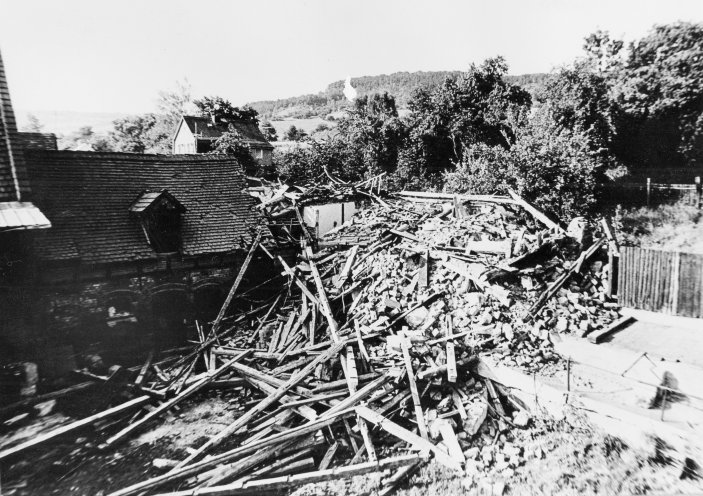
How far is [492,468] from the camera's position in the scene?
8.64 m

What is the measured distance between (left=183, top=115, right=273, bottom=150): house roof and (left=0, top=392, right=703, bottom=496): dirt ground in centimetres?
3936

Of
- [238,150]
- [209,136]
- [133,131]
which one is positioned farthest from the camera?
[133,131]

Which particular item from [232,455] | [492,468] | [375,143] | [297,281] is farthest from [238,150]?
[492,468]

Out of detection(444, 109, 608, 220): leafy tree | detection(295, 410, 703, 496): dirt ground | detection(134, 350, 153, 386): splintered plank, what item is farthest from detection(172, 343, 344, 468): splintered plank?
detection(444, 109, 608, 220): leafy tree

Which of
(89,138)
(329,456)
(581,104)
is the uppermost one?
(89,138)

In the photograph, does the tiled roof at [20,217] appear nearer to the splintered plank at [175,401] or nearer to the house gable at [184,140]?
the splintered plank at [175,401]

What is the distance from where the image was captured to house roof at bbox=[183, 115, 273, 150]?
46.2m

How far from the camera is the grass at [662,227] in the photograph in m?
18.2

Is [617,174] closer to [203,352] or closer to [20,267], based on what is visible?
[203,352]

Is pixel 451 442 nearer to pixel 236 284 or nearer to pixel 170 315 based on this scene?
pixel 236 284

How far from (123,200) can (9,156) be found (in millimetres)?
4444

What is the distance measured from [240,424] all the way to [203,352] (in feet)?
15.7

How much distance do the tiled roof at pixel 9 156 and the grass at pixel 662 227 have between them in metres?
23.2

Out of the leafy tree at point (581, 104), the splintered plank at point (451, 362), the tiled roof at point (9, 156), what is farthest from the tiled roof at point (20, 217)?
the leafy tree at point (581, 104)
